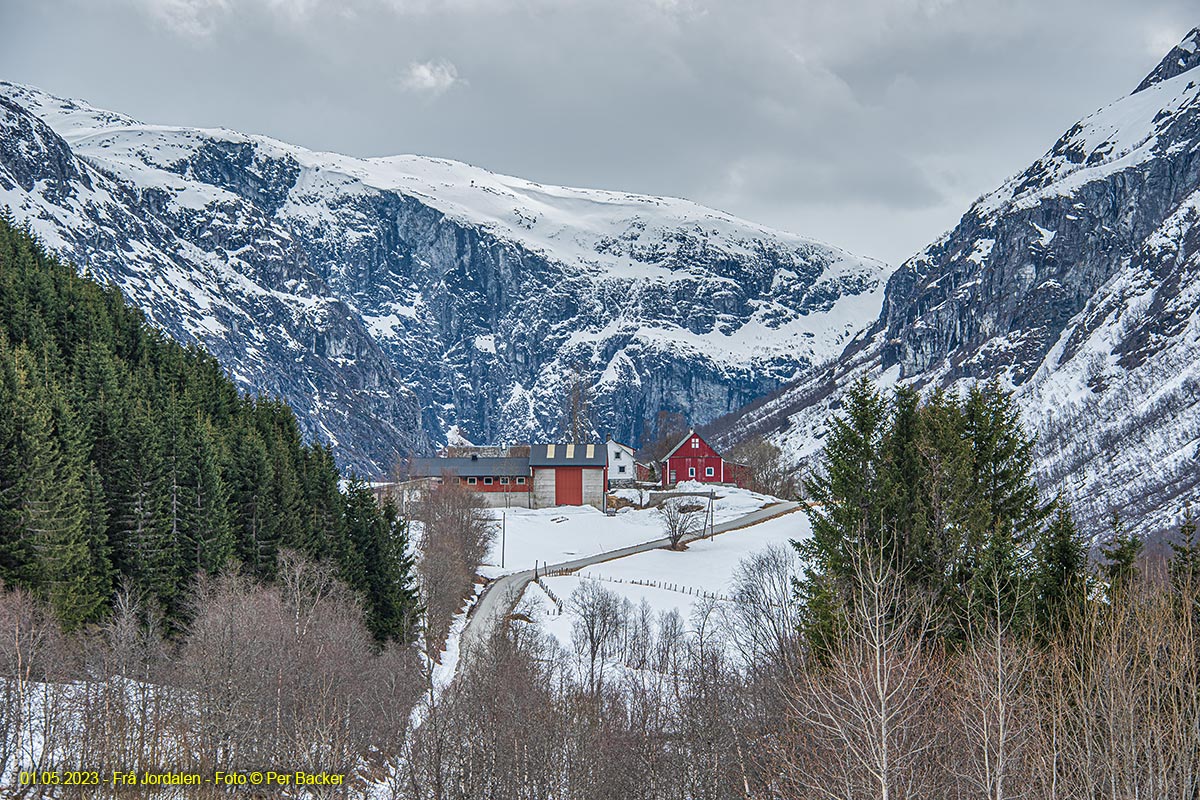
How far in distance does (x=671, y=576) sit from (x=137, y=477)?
172ft

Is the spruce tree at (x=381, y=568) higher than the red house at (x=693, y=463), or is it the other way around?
the red house at (x=693, y=463)

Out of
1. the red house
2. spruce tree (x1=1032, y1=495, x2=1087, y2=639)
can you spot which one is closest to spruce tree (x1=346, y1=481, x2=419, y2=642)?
spruce tree (x1=1032, y1=495, x2=1087, y2=639)

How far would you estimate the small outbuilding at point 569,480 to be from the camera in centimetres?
12325

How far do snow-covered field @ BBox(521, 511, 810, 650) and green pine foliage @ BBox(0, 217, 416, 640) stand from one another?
39.3 ft

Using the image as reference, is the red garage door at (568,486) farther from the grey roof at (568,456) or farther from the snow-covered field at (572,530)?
the snow-covered field at (572,530)

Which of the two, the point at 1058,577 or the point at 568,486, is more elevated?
the point at 568,486

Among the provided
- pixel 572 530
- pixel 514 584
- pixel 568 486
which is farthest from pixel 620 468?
pixel 514 584

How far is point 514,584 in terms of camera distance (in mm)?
→ 80750

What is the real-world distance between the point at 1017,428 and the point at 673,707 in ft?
80.8

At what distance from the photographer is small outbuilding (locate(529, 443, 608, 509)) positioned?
123250mm

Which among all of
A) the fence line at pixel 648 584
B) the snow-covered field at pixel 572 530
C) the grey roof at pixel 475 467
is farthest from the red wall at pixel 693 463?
the fence line at pixel 648 584

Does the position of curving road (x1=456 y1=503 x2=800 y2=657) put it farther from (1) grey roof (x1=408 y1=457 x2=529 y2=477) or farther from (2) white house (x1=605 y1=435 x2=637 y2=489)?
(1) grey roof (x1=408 y1=457 x2=529 y2=477)

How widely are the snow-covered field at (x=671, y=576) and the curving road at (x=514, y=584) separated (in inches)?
56.8

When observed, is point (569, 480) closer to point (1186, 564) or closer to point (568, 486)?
point (568, 486)
